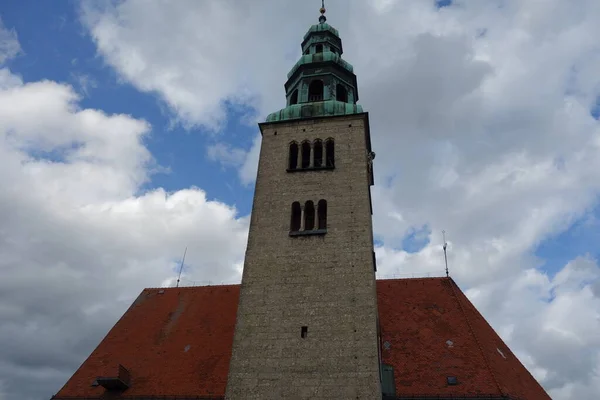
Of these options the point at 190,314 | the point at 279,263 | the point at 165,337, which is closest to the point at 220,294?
the point at 190,314

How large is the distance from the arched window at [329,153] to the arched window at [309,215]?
7.74ft

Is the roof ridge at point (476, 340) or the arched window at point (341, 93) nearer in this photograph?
the roof ridge at point (476, 340)

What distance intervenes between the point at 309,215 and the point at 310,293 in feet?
13.8

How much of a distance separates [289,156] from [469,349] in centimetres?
1215

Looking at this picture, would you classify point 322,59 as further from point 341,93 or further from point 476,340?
point 476,340

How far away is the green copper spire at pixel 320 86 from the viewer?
2578 centimetres

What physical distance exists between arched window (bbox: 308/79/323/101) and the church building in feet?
0.25

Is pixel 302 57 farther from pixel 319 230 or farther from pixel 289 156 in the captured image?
pixel 319 230

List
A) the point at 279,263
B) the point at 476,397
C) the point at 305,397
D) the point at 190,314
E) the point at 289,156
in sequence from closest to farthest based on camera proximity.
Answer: the point at 305,397 → the point at 476,397 → the point at 279,263 → the point at 289,156 → the point at 190,314

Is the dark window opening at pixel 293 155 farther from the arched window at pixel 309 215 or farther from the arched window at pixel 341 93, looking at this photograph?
the arched window at pixel 341 93

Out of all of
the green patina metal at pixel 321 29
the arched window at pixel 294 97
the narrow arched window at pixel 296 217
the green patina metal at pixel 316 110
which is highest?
the green patina metal at pixel 321 29

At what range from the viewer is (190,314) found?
89.8 feet

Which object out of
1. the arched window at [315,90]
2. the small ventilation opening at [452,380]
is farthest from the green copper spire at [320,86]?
the small ventilation opening at [452,380]

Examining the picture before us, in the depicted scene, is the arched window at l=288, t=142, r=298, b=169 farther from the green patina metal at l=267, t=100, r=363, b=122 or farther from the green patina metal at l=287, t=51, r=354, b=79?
the green patina metal at l=287, t=51, r=354, b=79
